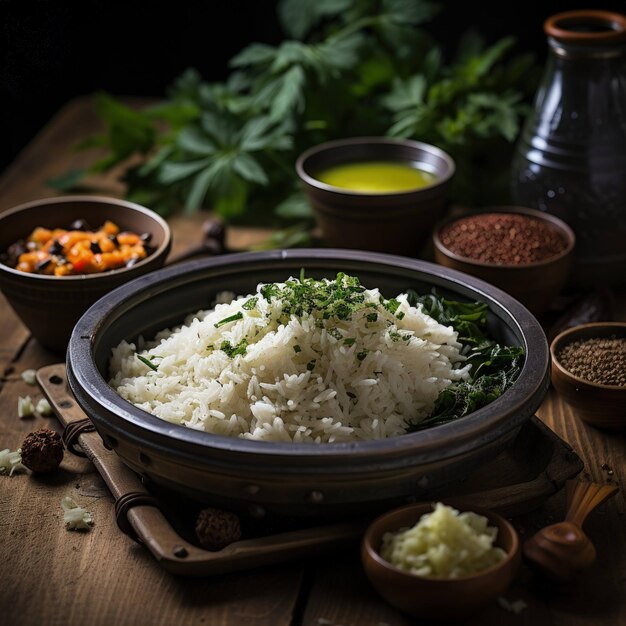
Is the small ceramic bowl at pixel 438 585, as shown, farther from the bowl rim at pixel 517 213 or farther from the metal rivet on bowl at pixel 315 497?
the bowl rim at pixel 517 213

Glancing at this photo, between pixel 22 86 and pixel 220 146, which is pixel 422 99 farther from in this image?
pixel 22 86

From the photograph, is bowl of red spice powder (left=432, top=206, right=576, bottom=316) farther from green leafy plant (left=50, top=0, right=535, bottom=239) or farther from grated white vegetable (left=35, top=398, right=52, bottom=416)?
grated white vegetable (left=35, top=398, right=52, bottom=416)

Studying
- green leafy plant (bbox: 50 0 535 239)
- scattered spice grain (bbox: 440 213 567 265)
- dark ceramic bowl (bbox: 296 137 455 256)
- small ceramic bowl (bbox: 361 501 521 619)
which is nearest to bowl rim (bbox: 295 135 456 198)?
dark ceramic bowl (bbox: 296 137 455 256)

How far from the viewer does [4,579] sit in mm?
2553

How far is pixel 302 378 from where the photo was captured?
8.73 feet

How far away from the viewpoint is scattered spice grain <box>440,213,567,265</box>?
3.75 m

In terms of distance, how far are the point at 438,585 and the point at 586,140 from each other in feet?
7.77

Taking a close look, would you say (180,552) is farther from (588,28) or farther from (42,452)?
(588,28)

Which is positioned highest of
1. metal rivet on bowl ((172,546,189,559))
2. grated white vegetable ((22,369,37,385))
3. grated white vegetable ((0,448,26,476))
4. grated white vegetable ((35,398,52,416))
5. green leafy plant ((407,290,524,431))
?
metal rivet on bowl ((172,546,189,559))

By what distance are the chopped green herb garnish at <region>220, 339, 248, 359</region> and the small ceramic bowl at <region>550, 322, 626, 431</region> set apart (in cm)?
106

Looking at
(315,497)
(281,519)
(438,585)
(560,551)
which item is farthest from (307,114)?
(438,585)

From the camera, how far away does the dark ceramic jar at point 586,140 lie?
3918 millimetres

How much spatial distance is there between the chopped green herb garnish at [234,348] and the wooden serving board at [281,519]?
0.44 metres

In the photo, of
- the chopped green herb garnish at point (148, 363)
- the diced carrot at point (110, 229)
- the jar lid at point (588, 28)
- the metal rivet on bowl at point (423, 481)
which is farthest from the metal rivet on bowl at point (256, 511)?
the jar lid at point (588, 28)
